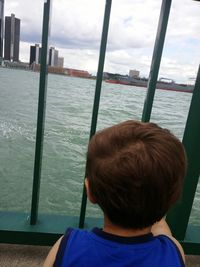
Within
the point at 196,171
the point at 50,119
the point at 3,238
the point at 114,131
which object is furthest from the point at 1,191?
the point at 50,119

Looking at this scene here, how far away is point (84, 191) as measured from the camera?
1.85 m

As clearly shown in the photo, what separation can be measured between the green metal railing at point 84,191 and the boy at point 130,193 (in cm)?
84

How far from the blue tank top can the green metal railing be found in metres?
0.90

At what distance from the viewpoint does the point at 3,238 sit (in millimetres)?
1832

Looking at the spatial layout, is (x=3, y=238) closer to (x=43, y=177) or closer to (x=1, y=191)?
(x=1, y=191)

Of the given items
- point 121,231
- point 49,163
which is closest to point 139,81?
point 49,163

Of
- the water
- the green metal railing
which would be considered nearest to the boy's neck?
the green metal railing

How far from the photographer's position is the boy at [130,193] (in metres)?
0.78

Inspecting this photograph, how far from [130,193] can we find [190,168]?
43.1 inches

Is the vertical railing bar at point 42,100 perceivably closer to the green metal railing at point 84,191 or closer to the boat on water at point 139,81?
the green metal railing at point 84,191

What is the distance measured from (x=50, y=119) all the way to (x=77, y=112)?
7.98ft

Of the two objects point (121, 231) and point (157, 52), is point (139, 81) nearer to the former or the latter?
point (157, 52)

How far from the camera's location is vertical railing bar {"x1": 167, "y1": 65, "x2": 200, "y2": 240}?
172cm

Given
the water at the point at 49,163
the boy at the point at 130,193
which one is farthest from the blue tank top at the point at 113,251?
the water at the point at 49,163
